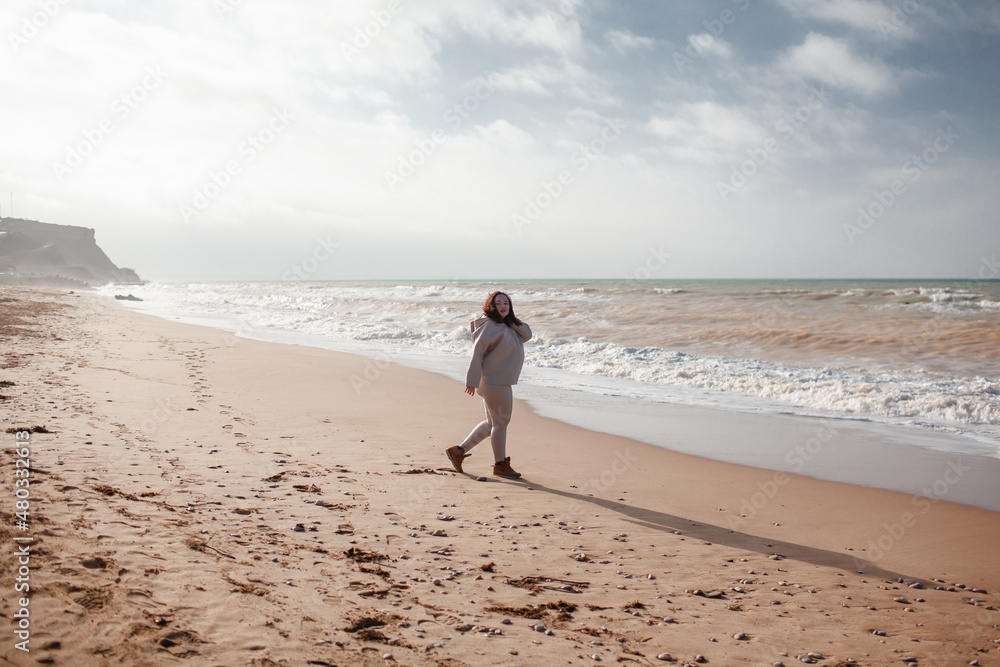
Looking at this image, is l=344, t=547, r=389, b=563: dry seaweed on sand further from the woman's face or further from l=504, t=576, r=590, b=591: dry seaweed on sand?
the woman's face

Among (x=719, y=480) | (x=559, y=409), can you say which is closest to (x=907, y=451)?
(x=719, y=480)

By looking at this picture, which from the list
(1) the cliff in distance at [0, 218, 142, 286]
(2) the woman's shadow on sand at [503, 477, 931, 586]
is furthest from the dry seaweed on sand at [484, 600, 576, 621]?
(1) the cliff in distance at [0, 218, 142, 286]

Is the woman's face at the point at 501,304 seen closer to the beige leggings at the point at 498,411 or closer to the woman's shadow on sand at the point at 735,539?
the beige leggings at the point at 498,411

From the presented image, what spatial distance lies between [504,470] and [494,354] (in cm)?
116

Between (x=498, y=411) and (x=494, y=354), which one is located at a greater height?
(x=494, y=354)

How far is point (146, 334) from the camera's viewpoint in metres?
16.2

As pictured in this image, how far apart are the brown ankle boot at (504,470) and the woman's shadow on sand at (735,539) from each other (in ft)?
1.69

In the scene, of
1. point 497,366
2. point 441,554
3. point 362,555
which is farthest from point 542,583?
point 497,366

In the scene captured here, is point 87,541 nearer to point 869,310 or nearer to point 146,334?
point 146,334

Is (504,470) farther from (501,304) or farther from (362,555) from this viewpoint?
(362,555)

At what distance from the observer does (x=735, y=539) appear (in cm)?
428

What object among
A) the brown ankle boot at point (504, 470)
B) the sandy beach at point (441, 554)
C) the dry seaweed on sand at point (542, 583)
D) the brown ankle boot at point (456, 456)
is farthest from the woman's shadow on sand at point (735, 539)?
the dry seaweed on sand at point (542, 583)

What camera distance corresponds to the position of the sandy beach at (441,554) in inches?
101

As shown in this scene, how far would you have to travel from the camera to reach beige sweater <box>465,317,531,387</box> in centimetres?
559
